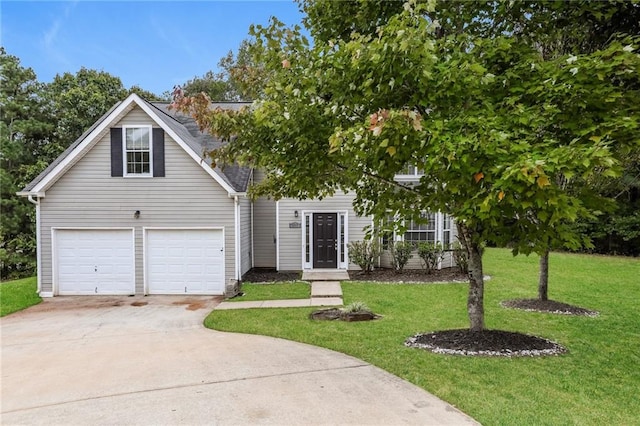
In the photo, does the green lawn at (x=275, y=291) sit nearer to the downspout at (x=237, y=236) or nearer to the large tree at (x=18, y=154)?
the downspout at (x=237, y=236)

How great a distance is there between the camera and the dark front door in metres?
15.0

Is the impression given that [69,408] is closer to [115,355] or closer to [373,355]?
[115,355]

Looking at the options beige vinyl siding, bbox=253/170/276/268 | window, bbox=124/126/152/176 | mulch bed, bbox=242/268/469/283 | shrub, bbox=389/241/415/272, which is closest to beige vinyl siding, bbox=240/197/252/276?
mulch bed, bbox=242/268/469/283

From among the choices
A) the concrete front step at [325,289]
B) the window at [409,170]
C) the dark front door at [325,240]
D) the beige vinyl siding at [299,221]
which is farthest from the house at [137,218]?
the window at [409,170]

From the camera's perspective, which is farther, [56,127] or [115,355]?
[56,127]

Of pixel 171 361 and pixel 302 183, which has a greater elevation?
pixel 302 183

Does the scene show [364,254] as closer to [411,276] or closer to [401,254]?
[401,254]

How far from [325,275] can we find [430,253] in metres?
3.62

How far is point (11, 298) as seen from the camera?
1147cm

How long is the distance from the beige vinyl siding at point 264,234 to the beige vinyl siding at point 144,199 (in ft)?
12.4

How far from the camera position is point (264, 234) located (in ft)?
52.3

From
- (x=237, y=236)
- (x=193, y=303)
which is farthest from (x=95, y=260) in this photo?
(x=237, y=236)

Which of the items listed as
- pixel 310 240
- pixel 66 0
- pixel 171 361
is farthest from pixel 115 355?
pixel 310 240

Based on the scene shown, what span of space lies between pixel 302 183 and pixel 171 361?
3.30 meters
